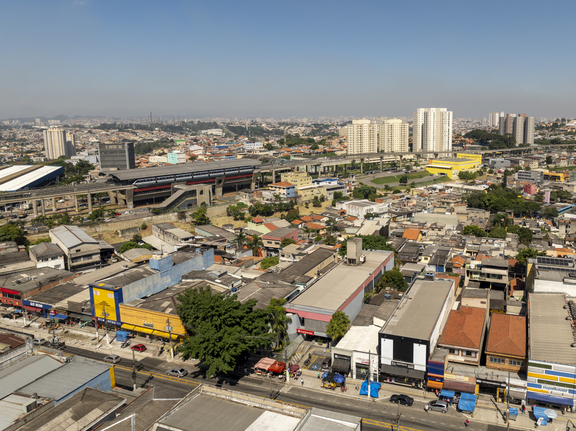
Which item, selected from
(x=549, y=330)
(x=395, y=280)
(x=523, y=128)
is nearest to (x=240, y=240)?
(x=395, y=280)

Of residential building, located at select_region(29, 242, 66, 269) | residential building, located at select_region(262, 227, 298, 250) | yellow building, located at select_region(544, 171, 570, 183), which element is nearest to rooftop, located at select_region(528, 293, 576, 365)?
residential building, located at select_region(262, 227, 298, 250)

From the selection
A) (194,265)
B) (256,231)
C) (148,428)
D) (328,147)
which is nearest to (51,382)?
(148,428)

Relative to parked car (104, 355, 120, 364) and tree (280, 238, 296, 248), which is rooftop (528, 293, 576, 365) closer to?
parked car (104, 355, 120, 364)

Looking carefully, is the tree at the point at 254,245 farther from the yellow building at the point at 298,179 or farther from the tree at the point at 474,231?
the yellow building at the point at 298,179

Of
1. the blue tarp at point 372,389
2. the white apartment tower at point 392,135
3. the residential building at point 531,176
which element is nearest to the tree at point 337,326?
the blue tarp at point 372,389

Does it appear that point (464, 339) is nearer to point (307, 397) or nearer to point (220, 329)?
point (307, 397)
